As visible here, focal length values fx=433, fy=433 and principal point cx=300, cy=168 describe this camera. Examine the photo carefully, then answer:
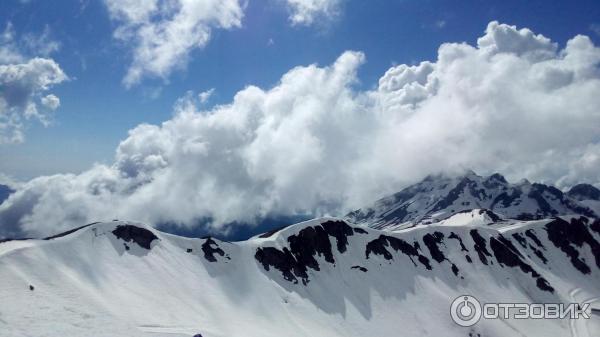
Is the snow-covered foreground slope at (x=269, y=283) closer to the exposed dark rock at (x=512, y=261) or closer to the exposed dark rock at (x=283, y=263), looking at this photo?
the exposed dark rock at (x=283, y=263)

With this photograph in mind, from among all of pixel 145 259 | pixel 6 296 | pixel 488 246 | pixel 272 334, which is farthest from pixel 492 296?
pixel 6 296

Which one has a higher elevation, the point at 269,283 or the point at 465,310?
the point at 269,283

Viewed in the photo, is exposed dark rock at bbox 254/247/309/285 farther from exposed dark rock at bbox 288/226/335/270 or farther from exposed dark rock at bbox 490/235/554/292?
exposed dark rock at bbox 490/235/554/292

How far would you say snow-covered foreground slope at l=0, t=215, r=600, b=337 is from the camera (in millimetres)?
78062

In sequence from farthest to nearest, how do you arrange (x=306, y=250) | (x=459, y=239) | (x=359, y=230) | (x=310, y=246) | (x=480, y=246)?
(x=480, y=246)
(x=459, y=239)
(x=359, y=230)
(x=310, y=246)
(x=306, y=250)

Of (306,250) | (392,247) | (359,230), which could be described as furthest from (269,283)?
(392,247)

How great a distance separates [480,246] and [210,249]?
4905 inches

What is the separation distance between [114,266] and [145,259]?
369 inches

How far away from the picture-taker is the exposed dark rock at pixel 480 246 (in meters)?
186

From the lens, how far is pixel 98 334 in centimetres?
6681

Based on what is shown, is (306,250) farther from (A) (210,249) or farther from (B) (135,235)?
(B) (135,235)

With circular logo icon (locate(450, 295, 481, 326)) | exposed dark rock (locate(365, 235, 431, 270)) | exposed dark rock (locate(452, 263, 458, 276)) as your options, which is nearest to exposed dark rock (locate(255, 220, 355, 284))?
exposed dark rock (locate(365, 235, 431, 270))

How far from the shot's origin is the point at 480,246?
192 m

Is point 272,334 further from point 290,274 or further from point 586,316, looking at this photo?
point 586,316
